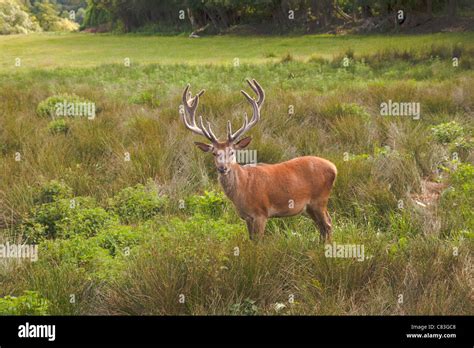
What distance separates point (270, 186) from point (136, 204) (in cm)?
185

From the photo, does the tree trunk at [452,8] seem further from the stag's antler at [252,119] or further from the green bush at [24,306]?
the green bush at [24,306]

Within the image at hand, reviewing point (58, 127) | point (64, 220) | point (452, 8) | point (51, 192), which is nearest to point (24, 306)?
point (64, 220)

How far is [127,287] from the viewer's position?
4.77m

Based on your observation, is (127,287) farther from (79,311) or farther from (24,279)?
(24,279)

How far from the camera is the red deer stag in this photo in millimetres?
5566

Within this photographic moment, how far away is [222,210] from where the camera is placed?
6754 mm

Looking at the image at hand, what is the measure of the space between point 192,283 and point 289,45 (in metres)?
28.9

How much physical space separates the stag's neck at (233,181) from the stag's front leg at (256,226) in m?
0.25

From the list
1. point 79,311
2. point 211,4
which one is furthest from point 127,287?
point 211,4

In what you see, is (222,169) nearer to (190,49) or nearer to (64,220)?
(64,220)

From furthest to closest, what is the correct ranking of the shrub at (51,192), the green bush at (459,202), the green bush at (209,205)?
→ the shrub at (51,192) → the green bush at (209,205) → the green bush at (459,202)

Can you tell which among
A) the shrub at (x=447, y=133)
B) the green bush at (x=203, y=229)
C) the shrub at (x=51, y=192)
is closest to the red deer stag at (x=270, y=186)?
the green bush at (x=203, y=229)

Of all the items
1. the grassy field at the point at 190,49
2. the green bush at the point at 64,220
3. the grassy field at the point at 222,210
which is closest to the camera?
the grassy field at the point at 222,210

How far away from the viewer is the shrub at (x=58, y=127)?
33.0 feet
